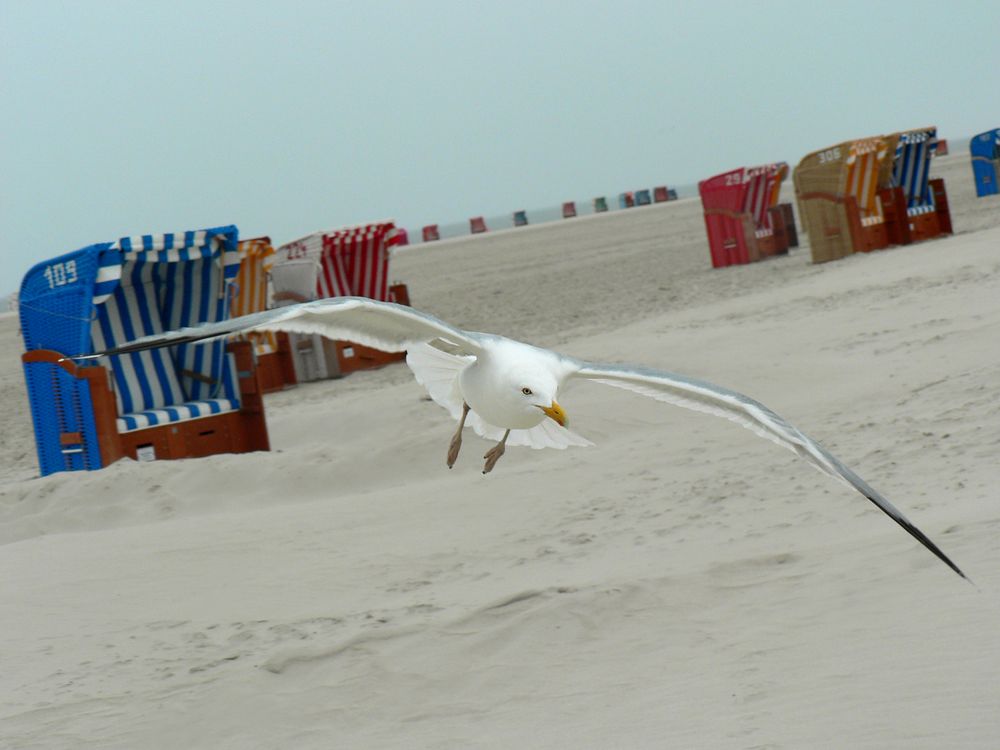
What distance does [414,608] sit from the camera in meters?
6.17

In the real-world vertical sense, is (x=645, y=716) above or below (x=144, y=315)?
below

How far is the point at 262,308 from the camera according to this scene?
610 inches

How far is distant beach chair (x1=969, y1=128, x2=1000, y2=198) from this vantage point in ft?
87.5

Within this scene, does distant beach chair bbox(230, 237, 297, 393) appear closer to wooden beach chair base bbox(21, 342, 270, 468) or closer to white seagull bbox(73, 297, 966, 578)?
wooden beach chair base bbox(21, 342, 270, 468)

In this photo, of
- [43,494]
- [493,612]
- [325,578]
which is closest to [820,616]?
[493,612]

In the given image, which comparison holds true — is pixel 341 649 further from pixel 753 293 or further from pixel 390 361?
pixel 753 293

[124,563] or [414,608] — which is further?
[124,563]

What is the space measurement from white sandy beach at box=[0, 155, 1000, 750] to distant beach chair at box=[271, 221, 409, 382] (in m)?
3.27

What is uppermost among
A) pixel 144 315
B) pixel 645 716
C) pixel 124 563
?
pixel 144 315

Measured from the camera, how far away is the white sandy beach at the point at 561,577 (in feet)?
15.1

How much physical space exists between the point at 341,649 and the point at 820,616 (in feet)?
6.53

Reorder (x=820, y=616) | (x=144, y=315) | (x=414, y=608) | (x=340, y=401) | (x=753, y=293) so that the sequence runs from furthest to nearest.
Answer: (x=753, y=293) < (x=340, y=401) < (x=144, y=315) < (x=414, y=608) < (x=820, y=616)

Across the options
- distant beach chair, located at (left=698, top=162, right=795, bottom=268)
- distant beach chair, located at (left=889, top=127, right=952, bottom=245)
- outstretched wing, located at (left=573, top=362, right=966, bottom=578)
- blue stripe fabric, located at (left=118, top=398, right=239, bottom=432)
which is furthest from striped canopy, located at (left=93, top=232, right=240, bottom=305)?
distant beach chair, located at (left=698, top=162, right=795, bottom=268)

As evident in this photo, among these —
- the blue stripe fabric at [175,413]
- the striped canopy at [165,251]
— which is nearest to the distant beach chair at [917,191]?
the striped canopy at [165,251]
